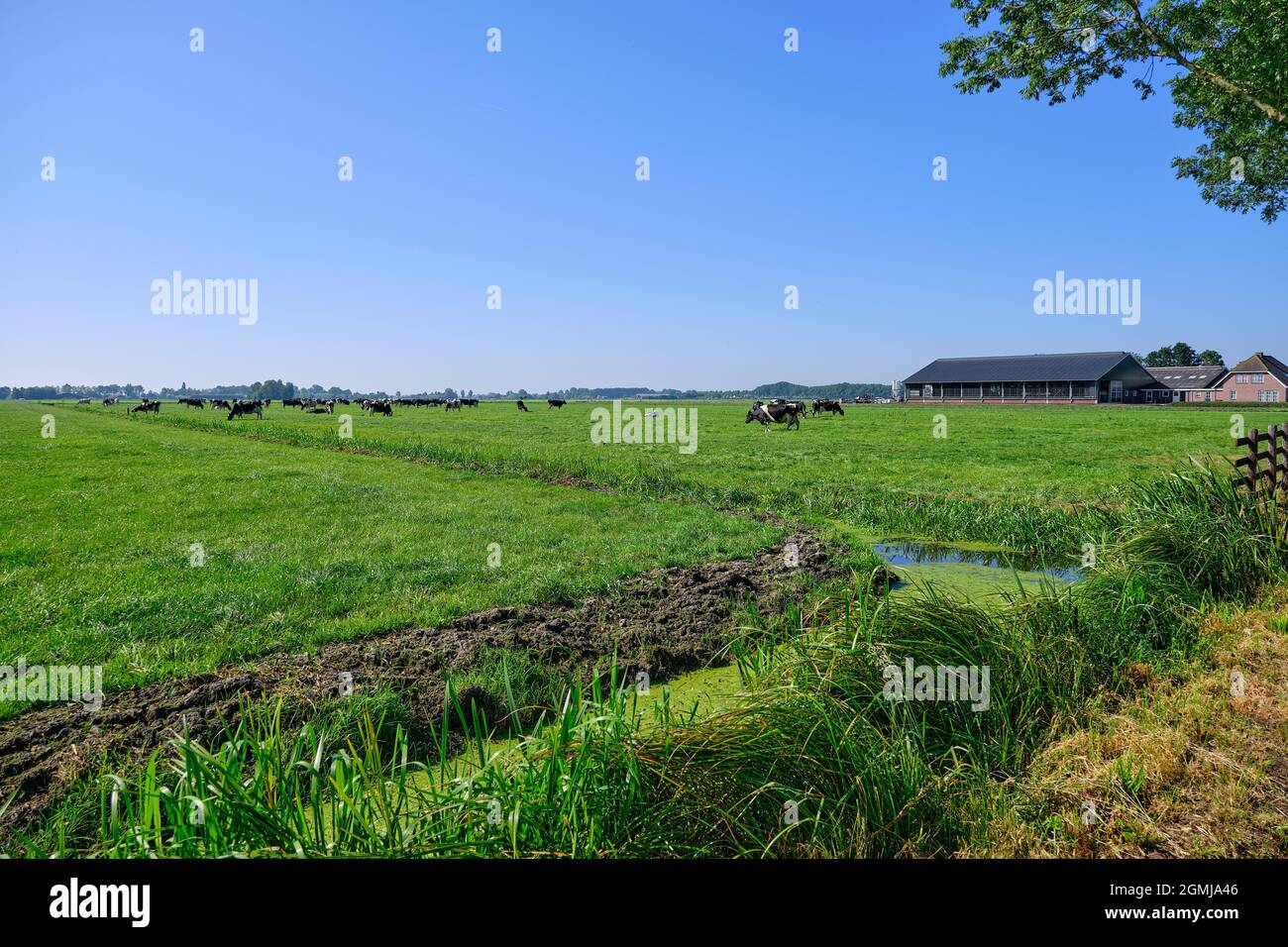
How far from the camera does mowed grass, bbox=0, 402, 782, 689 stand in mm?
7297

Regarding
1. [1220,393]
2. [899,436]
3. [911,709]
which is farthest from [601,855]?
[1220,393]

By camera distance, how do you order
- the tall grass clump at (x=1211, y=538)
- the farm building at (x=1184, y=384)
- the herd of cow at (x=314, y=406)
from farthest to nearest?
the farm building at (x=1184, y=384), the herd of cow at (x=314, y=406), the tall grass clump at (x=1211, y=538)

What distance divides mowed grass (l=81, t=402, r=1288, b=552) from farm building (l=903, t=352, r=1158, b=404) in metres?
45.0

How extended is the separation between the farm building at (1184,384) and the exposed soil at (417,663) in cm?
9558

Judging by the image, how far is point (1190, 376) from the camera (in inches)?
3799

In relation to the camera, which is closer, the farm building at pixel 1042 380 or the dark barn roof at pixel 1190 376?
the farm building at pixel 1042 380

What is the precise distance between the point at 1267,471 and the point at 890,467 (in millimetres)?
10861

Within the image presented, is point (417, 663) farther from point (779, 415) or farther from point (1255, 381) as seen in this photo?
point (1255, 381)

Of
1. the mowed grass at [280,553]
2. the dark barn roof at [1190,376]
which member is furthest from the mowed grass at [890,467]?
the dark barn roof at [1190,376]

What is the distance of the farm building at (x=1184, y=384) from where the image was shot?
3356 inches

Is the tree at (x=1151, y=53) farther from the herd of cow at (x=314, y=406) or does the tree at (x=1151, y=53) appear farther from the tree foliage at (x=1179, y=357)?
the tree foliage at (x=1179, y=357)
